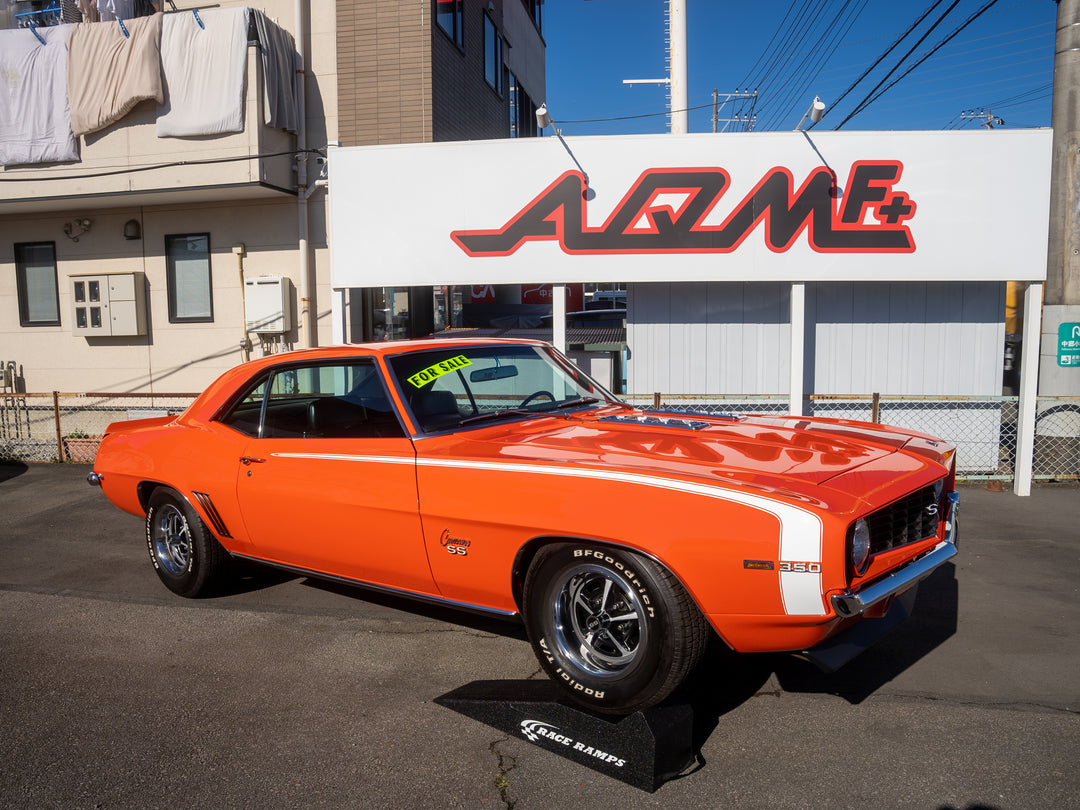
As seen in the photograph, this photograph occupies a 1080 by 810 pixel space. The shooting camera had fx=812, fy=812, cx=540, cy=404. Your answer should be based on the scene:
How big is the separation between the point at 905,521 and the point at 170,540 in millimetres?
4267

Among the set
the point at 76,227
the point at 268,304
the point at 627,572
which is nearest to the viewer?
the point at 627,572

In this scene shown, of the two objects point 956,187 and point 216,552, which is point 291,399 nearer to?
point 216,552

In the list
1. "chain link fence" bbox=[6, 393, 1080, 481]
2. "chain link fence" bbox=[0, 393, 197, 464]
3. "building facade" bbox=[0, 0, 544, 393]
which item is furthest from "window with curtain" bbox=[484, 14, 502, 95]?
"chain link fence" bbox=[6, 393, 1080, 481]

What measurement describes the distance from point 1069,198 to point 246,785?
29.6 feet

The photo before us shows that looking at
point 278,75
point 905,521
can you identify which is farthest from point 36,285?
point 905,521

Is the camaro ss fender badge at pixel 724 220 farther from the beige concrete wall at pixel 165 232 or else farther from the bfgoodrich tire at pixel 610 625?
the bfgoodrich tire at pixel 610 625

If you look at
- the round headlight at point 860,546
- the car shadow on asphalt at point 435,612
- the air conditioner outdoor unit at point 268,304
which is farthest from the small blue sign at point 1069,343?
the air conditioner outdoor unit at point 268,304

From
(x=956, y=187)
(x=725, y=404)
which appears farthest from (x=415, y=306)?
(x=956, y=187)

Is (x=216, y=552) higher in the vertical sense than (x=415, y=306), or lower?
lower

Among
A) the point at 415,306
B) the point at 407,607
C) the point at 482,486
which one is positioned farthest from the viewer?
the point at 415,306

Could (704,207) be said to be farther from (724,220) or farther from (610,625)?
(610,625)

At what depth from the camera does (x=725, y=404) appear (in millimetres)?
8531

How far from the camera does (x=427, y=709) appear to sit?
349 cm

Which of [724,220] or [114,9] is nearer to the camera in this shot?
[724,220]
